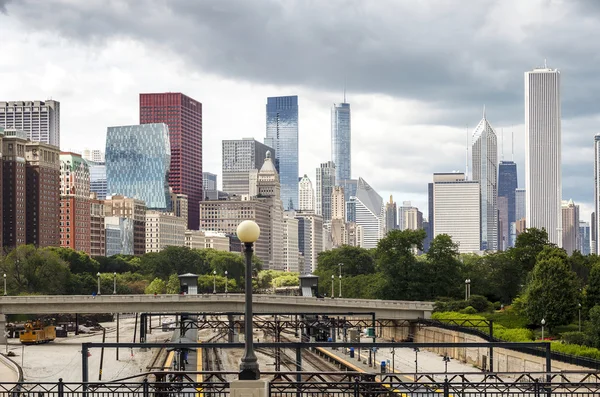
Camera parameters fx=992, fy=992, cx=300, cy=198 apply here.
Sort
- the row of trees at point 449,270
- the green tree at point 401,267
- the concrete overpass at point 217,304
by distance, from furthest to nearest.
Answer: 1. the green tree at point 401,267
2. the row of trees at point 449,270
3. the concrete overpass at point 217,304

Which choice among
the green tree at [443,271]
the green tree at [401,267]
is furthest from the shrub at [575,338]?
the green tree at [401,267]

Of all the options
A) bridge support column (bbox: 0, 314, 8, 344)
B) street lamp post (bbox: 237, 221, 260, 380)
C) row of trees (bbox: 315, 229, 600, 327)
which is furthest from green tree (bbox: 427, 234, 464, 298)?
street lamp post (bbox: 237, 221, 260, 380)

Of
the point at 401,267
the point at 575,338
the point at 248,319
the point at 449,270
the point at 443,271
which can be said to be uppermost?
the point at 248,319

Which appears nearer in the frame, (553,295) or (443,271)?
(553,295)

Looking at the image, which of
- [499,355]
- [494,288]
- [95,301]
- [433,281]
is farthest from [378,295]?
[499,355]

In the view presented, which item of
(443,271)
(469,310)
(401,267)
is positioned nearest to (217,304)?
(469,310)

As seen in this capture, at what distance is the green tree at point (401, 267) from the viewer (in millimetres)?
151125

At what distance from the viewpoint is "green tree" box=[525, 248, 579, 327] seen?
99.8 meters

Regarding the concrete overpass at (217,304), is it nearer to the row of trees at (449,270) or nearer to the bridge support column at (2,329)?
the bridge support column at (2,329)

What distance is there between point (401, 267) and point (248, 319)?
123850 millimetres

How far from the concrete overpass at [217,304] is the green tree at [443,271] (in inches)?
926

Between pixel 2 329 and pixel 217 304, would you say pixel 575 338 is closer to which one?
pixel 217 304

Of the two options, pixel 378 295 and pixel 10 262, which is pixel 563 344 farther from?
pixel 10 262

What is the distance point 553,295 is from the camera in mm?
100500
